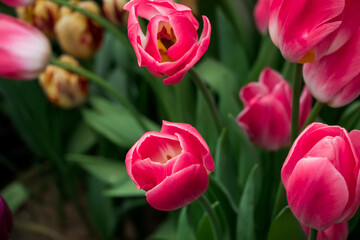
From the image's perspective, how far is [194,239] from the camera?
42 centimetres

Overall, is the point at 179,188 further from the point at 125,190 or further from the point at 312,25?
the point at 125,190

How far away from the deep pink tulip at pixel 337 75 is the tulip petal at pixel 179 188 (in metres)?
0.09

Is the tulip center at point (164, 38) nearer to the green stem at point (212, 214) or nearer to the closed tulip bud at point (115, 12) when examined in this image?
the green stem at point (212, 214)

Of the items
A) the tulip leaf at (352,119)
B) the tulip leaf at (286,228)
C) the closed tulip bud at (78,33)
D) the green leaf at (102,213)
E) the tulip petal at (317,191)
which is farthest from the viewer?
the green leaf at (102,213)

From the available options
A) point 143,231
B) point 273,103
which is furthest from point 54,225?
point 273,103

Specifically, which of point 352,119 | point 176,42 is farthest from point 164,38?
point 352,119

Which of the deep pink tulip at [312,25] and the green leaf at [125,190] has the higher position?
the deep pink tulip at [312,25]

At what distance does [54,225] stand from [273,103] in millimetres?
541

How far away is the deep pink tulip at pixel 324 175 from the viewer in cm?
22

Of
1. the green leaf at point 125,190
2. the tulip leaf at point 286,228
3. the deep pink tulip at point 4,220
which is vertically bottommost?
the green leaf at point 125,190

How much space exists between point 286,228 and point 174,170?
0.14 metres

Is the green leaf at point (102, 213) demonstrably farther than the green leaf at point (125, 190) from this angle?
Yes

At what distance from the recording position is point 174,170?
0.24 m

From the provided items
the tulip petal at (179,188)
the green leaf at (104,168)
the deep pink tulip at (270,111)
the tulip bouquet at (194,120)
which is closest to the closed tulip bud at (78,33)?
the tulip bouquet at (194,120)
